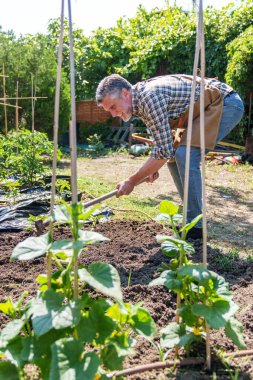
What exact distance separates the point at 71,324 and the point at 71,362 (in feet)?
0.40

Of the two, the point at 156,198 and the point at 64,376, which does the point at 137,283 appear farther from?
the point at 156,198

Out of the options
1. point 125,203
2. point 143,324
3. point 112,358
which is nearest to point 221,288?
point 143,324

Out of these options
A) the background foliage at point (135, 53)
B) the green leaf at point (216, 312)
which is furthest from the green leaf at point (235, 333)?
the background foliage at point (135, 53)

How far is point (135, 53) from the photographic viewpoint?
1413cm

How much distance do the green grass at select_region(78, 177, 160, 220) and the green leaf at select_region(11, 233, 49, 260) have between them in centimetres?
294

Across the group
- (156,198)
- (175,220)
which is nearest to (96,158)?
(156,198)

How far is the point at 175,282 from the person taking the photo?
192 centimetres

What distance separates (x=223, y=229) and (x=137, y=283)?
195cm

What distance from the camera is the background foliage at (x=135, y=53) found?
34.4ft

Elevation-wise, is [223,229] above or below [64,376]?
below

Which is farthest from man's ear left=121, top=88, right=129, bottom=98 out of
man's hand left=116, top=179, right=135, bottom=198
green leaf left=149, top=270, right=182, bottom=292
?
green leaf left=149, top=270, right=182, bottom=292

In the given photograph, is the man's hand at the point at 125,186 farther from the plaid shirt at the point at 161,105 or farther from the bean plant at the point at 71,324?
the bean plant at the point at 71,324

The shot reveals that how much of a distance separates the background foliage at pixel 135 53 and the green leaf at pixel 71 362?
23.8ft

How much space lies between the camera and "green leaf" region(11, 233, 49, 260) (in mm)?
1606
